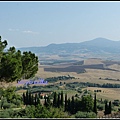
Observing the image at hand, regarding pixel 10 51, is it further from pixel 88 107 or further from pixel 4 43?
pixel 88 107

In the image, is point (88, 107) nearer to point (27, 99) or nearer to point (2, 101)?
point (27, 99)

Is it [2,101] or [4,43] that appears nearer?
[4,43]

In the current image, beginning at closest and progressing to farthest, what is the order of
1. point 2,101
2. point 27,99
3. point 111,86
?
point 2,101 < point 27,99 < point 111,86

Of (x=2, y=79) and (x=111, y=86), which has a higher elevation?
(x=2, y=79)

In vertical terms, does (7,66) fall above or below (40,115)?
above

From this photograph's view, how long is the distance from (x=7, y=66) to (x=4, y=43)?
111 inches

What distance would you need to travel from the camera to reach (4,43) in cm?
2027

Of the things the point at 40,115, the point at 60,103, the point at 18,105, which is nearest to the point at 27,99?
the point at 60,103

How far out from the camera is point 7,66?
18109 millimetres

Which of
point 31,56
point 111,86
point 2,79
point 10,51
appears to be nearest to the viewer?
point 2,79

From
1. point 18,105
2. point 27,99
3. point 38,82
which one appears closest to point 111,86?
point 38,82

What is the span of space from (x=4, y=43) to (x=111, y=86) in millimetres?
76329

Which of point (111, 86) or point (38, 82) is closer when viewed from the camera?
point (111, 86)

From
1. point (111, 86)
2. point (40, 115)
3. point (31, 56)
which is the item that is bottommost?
point (111, 86)
